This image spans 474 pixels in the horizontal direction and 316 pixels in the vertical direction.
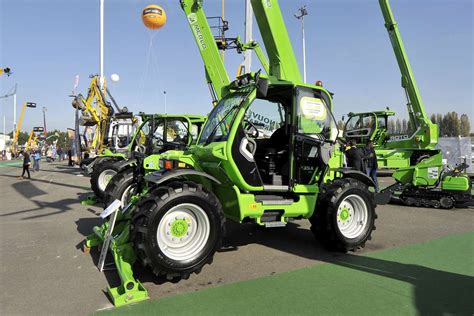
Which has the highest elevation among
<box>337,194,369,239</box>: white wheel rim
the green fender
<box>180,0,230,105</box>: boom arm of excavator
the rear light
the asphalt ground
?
<box>180,0,230,105</box>: boom arm of excavator

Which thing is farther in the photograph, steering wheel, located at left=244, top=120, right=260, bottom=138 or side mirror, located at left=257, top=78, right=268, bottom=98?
steering wheel, located at left=244, top=120, right=260, bottom=138

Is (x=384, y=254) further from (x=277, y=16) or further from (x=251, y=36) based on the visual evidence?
(x=251, y=36)

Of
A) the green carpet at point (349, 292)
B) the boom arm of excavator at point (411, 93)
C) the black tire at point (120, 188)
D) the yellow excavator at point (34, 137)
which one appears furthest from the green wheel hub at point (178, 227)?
the yellow excavator at point (34, 137)

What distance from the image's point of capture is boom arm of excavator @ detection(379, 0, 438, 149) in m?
11.3

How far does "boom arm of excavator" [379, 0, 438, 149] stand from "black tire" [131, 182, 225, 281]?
9581 mm

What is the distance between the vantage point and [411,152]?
40.6ft

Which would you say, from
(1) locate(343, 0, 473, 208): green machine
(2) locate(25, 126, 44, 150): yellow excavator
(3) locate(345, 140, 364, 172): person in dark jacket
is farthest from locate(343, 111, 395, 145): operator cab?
(2) locate(25, 126, 44, 150): yellow excavator

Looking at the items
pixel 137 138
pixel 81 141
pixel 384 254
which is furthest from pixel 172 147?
pixel 81 141

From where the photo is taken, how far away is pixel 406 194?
9695 mm

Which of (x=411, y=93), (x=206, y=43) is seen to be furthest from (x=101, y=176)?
(x=411, y=93)

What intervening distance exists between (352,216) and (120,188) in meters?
4.74

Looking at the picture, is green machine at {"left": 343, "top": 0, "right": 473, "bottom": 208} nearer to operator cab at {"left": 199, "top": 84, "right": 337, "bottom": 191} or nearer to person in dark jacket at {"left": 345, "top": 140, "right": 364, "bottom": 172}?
person in dark jacket at {"left": 345, "top": 140, "right": 364, "bottom": 172}

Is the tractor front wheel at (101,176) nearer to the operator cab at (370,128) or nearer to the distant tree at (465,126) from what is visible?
the operator cab at (370,128)

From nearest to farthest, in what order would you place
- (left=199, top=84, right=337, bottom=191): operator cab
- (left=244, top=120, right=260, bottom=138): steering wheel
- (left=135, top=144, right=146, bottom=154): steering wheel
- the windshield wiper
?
(left=199, top=84, right=337, bottom=191): operator cab, the windshield wiper, (left=244, top=120, right=260, bottom=138): steering wheel, (left=135, top=144, right=146, bottom=154): steering wheel
